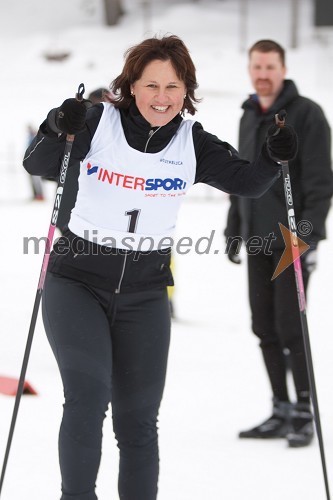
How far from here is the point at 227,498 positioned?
362 cm

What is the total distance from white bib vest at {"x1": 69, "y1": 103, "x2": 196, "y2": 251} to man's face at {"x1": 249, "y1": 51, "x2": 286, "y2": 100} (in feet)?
4.29

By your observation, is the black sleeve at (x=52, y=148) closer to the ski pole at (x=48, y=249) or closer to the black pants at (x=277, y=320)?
the ski pole at (x=48, y=249)

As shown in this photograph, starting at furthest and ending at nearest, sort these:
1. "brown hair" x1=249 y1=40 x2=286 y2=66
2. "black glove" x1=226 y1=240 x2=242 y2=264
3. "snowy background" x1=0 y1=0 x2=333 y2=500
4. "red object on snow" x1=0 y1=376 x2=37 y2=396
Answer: "red object on snow" x1=0 y1=376 x2=37 y2=396, "black glove" x1=226 y1=240 x2=242 y2=264, "brown hair" x1=249 y1=40 x2=286 y2=66, "snowy background" x1=0 y1=0 x2=333 y2=500

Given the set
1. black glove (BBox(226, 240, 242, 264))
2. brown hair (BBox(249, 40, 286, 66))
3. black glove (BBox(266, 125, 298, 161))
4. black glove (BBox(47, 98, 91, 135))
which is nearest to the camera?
black glove (BBox(47, 98, 91, 135))

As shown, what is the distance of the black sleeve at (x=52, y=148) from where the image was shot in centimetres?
285

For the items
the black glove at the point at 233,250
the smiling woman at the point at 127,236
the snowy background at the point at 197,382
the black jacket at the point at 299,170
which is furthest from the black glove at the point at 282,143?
the black glove at the point at 233,250

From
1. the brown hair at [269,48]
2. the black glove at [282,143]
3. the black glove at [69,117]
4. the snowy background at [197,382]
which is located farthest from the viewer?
the brown hair at [269,48]

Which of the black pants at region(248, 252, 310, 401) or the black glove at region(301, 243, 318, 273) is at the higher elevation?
the black glove at region(301, 243, 318, 273)

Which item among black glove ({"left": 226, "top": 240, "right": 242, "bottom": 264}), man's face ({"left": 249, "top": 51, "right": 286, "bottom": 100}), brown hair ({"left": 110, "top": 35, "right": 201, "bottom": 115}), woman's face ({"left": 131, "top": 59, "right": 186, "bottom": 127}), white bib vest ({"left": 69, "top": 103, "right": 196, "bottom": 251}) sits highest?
man's face ({"left": 249, "top": 51, "right": 286, "bottom": 100})

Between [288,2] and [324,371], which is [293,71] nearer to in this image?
[288,2]

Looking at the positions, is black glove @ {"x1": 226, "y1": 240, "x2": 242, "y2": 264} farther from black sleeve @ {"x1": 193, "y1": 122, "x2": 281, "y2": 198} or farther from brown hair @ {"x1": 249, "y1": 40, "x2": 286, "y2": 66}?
black sleeve @ {"x1": 193, "y1": 122, "x2": 281, "y2": 198}

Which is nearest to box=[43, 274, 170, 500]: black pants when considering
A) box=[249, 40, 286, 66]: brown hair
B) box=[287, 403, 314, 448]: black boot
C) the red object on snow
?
box=[287, 403, 314, 448]: black boot

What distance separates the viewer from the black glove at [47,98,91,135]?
273 centimetres

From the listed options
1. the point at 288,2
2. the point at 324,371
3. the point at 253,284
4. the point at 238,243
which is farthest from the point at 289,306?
the point at 288,2
